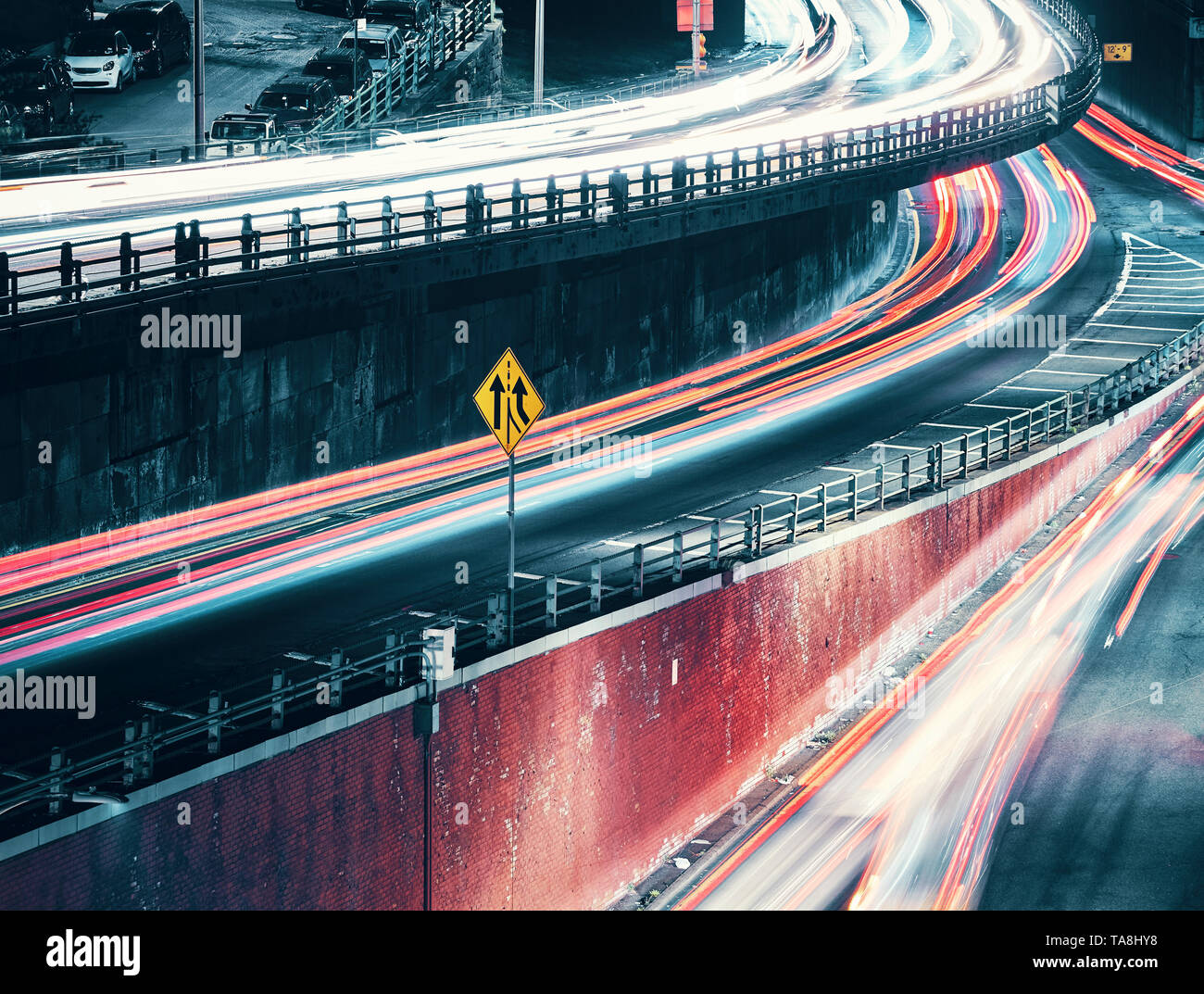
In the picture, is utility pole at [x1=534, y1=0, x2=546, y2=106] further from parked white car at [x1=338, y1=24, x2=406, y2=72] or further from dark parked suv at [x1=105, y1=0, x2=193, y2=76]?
dark parked suv at [x1=105, y1=0, x2=193, y2=76]

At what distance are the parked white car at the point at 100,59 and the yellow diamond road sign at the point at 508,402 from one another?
3392cm

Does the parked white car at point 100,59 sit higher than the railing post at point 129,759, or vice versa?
the parked white car at point 100,59

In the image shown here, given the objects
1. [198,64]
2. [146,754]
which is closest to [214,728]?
[146,754]

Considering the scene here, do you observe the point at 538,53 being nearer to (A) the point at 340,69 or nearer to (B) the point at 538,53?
(B) the point at 538,53

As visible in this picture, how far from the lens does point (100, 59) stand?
171 feet

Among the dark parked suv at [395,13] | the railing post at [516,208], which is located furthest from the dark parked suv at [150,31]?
the railing post at [516,208]

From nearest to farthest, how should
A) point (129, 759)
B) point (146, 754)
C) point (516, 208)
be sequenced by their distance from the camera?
point (146, 754), point (129, 759), point (516, 208)

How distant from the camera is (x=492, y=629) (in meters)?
23.2

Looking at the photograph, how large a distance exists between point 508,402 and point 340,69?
31.7 m

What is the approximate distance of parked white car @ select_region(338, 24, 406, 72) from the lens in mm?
53531

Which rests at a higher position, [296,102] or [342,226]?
[296,102]

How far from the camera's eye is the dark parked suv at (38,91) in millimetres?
47594

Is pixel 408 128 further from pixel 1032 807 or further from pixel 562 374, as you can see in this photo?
pixel 1032 807

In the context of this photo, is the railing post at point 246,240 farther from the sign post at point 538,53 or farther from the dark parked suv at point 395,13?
the dark parked suv at point 395,13
